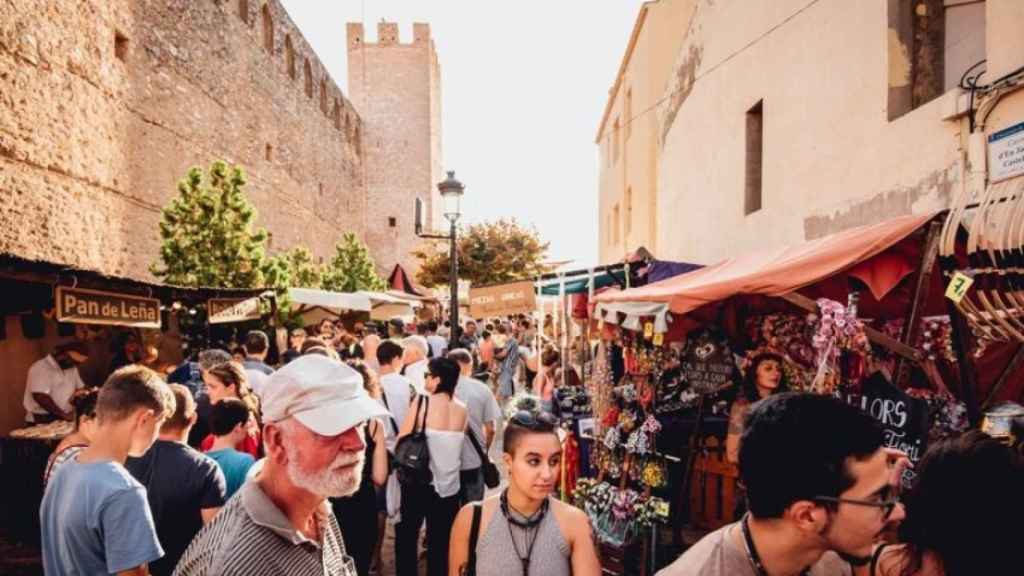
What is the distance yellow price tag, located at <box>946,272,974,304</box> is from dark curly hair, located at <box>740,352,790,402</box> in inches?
86.7

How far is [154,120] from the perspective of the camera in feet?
44.9

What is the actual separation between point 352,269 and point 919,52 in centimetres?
1995

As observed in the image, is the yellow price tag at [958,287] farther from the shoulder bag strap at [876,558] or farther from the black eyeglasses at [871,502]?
the black eyeglasses at [871,502]

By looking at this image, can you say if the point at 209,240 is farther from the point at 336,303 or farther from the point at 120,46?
the point at 120,46

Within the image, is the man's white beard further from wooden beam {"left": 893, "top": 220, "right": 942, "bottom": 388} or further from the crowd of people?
wooden beam {"left": 893, "top": 220, "right": 942, "bottom": 388}

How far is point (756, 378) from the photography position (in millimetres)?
4906

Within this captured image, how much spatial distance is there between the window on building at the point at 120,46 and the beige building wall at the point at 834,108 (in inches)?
430

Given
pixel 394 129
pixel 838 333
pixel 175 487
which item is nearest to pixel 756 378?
pixel 838 333

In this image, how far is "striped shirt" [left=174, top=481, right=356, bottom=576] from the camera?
1.49m

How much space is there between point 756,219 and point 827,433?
7.00 m

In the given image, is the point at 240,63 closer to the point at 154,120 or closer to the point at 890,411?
the point at 154,120

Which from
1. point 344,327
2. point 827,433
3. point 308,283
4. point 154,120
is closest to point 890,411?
point 827,433

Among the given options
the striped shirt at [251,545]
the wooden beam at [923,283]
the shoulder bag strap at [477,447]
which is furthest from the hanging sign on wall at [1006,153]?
the striped shirt at [251,545]

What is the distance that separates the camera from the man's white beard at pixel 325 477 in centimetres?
166
